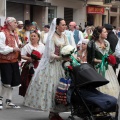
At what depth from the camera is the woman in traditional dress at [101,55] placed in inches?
335

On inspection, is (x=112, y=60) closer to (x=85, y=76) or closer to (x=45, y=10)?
(x=85, y=76)

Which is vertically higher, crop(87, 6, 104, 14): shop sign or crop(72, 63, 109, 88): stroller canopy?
crop(87, 6, 104, 14): shop sign

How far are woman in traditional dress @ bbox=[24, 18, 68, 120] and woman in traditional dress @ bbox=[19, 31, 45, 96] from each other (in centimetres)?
156

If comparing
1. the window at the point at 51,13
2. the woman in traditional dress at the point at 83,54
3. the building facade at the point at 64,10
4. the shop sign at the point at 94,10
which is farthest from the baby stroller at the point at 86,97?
the shop sign at the point at 94,10

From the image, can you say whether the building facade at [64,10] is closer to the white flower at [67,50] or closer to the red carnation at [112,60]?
the red carnation at [112,60]

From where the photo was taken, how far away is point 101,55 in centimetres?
869

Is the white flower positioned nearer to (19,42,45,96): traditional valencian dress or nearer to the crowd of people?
the crowd of people

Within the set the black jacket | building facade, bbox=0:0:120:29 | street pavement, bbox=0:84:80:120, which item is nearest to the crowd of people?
street pavement, bbox=0:84:80:120

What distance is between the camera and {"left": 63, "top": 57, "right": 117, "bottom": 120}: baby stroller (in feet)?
23.1

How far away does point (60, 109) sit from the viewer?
25.9 feet

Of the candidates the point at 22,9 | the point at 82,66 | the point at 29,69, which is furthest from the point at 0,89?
the point at 22,9

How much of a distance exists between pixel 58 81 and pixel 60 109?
479 mm

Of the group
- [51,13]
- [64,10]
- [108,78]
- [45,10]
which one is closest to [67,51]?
[108,78]

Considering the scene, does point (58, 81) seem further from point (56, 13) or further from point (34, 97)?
point (56, 13)
